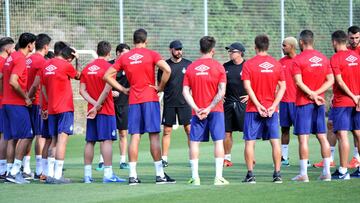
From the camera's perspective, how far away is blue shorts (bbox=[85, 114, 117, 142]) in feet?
49.4

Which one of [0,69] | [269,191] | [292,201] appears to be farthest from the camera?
[0,69]

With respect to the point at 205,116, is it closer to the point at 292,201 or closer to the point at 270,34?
the point at 292,201

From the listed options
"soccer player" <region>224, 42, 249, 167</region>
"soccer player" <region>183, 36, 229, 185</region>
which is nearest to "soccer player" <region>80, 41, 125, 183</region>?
"soccer player" <region>183, 36, 229, 185</region>

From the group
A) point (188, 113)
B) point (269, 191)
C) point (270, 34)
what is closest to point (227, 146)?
point (188, 113)

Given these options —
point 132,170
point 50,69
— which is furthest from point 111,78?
point 132,170

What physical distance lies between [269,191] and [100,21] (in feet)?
42.4

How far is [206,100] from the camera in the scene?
47.2 ft

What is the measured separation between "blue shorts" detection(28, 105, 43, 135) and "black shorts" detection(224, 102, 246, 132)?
3987 millimetres

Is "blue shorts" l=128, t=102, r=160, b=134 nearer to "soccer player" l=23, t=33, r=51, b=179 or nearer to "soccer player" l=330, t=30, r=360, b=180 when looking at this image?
"soccer player" l=23, t=33, r=51, b=179

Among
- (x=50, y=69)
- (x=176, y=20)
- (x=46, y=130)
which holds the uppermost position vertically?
(x=176, y=20)

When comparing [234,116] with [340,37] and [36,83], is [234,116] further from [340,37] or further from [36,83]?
[36,83]

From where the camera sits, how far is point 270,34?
28906mm

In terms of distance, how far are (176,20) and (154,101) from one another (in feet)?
40.5

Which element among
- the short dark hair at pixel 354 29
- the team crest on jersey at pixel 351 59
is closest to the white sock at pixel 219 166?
the team crest on jersey at pixel 351 59
